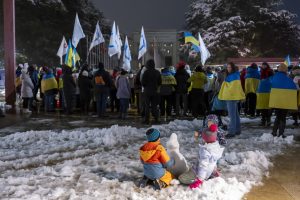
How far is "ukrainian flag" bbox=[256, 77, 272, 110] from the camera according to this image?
13.1m

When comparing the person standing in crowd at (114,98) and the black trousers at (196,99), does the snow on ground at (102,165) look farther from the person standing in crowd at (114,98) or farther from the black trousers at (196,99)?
the person standing in crowd at (114,98)

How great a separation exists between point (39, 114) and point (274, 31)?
133ft

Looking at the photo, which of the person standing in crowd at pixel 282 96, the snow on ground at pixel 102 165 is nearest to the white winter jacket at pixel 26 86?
the snow on ground at pixel 102 165

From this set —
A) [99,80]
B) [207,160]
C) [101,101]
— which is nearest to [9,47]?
[99,80]

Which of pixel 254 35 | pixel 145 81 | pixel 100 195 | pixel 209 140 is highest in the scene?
pixel 254 35

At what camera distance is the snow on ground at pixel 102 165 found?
615cm

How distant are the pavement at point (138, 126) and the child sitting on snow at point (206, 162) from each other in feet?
2.28

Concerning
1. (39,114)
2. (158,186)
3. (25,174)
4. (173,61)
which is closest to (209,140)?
(158,186)

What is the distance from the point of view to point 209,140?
6.79 meters

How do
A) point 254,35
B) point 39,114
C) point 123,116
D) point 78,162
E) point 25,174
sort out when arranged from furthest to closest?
point 254,35, point 39,114, point 123,116, point 78,162, point 25,174

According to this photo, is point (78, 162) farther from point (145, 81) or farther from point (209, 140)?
point (145, 81)

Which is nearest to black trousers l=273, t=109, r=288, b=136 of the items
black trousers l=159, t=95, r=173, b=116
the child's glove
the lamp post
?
the child's glove

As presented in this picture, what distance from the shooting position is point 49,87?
56.7 ft

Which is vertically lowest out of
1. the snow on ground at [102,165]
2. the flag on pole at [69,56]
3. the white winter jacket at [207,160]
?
the snow on ground at [102,165]
